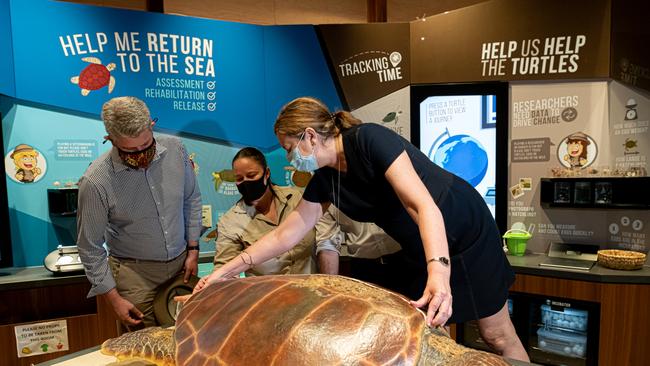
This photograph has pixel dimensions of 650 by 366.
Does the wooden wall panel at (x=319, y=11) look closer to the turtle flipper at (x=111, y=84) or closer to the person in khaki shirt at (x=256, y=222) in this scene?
the turtle flipper at (x=111, y=84)

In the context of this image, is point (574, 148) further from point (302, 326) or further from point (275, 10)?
point (275, 10)

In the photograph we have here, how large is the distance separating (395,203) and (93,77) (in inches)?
78.5

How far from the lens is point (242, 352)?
96 cm

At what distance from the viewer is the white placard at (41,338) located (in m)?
2.16

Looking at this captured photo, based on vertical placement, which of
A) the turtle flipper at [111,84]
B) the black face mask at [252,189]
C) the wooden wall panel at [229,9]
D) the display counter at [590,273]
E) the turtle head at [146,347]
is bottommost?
the display counter at [590,273]

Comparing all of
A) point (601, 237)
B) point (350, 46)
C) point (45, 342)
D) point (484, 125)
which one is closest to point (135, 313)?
point (45, 342)

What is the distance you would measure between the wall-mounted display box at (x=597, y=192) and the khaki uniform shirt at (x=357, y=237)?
141 centimetres

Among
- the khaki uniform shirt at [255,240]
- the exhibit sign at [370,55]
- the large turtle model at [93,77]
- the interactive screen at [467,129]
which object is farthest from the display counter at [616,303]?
the large turtle model at [93,77]

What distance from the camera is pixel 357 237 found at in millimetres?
1829

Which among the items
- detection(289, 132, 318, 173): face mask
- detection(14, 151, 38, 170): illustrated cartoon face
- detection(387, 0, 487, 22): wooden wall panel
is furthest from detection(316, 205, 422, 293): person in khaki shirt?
detection(387, 0, 487, 22): wooden wall panel

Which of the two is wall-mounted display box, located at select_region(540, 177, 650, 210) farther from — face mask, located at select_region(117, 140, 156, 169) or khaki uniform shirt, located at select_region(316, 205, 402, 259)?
face mask, located at select_region(117, 140, 156, 169)

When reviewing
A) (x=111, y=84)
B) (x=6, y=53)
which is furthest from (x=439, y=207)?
(x=6, y=53)

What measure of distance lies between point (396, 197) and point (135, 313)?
1192 millimetres

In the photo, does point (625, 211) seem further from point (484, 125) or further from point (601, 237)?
point (484, 125)
